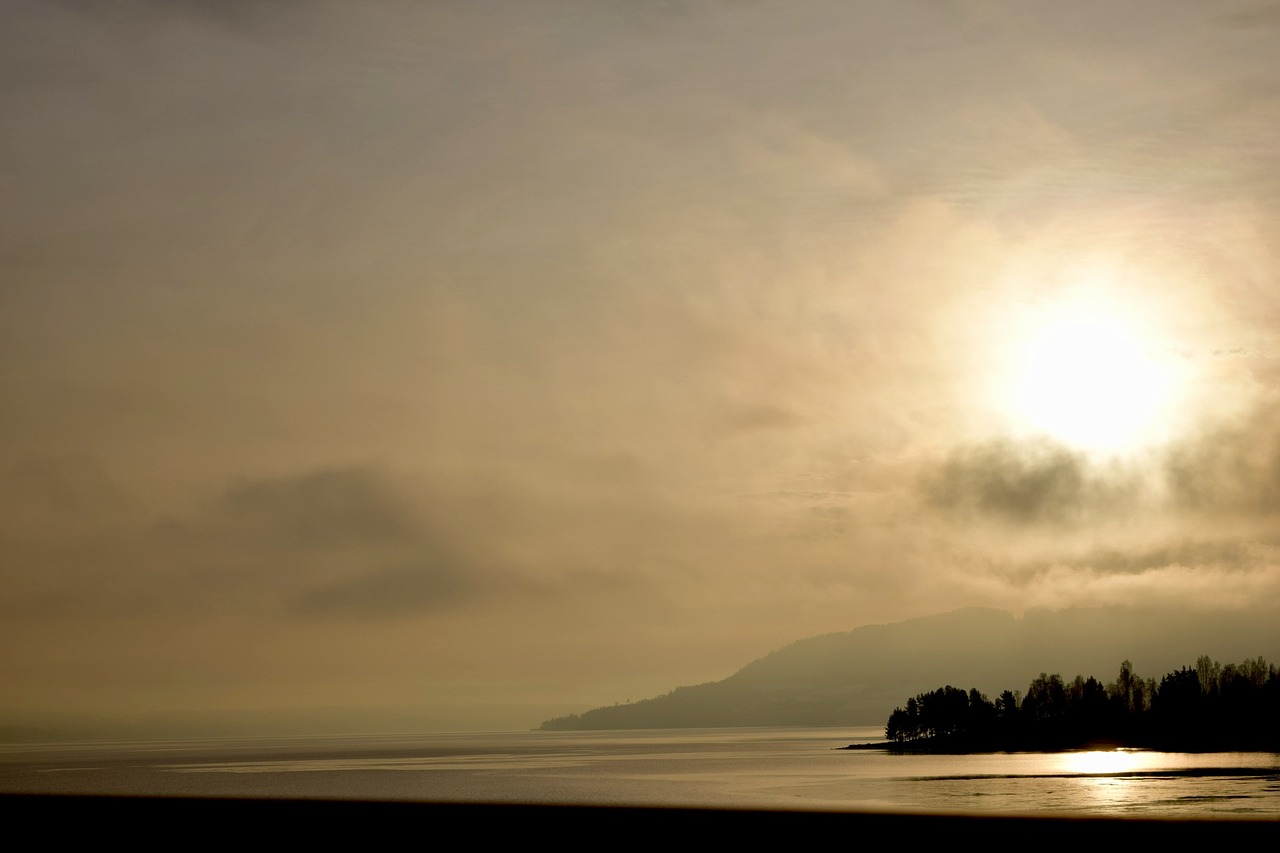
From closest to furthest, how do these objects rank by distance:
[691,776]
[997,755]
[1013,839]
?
[1013,839]
[691,776]
[997,755]

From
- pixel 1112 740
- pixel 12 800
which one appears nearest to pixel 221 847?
pixel 12 800

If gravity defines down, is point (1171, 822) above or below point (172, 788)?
above

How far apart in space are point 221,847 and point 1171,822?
101 feet

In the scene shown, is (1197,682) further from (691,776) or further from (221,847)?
(221,847)

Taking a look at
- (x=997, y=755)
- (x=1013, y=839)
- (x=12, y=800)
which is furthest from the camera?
(x=997, y=755)

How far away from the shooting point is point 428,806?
4184 cm

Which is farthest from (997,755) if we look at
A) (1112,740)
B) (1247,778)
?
(1247,778)

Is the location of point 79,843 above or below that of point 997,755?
above

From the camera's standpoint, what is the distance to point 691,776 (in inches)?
4968

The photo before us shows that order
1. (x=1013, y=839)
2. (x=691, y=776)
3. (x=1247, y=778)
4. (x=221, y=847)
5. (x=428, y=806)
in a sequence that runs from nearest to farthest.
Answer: (x=1013, y=839) < (x=221, y=847) < (x=428, y=806) < (x=1247, y=778) < (x=691, y=776)

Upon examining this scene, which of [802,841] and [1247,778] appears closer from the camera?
[802,841]

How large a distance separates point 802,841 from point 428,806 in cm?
1549

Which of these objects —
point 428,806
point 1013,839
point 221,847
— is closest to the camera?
point 1013,839

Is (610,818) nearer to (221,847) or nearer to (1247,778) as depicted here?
(221,847)
